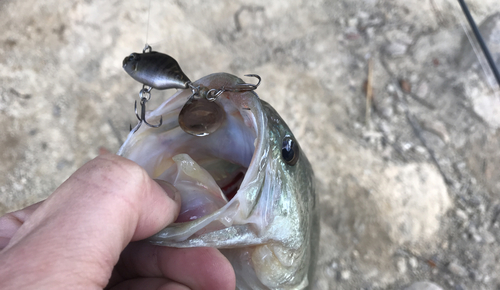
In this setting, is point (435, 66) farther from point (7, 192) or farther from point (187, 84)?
point (7, 192)

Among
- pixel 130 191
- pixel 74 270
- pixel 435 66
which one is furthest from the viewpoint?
pixel 435 66

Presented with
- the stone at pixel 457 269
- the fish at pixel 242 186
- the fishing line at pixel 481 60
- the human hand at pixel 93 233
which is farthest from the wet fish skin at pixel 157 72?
the fishing line at pixel 481 60

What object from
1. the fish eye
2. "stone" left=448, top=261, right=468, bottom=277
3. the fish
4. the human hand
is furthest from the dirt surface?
the human hand

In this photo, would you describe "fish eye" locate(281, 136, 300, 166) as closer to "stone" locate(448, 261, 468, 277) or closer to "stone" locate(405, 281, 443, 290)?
"stone" locate(405, 281, 443, 290)

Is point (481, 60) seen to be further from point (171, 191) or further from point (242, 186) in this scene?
point (171, 191)

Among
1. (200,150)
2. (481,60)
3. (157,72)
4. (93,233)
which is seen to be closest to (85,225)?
(93,233)

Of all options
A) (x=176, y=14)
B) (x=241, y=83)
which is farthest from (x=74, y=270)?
(x=176, y=14)

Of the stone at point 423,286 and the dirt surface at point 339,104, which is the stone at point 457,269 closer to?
the dirt surface at point 339,104
